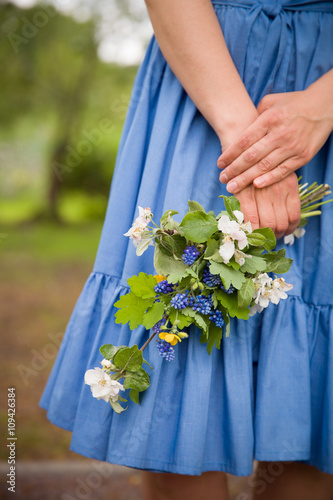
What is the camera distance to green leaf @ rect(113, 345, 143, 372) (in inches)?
36.7

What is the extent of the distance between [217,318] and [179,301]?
0.10 meters

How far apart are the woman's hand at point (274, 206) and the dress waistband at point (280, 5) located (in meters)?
0.44

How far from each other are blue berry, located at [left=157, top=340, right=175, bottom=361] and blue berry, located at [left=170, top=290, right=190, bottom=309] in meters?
0.08

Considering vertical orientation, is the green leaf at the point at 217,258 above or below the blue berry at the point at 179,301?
above

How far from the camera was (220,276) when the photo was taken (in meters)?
0.89

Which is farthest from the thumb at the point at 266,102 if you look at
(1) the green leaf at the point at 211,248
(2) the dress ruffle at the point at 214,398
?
(2) the dress ruffle at the point at 214,398

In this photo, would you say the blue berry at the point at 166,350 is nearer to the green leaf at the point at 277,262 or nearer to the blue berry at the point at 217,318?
the blue berry at the point at 217,318

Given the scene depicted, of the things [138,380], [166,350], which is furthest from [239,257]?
[138,380]

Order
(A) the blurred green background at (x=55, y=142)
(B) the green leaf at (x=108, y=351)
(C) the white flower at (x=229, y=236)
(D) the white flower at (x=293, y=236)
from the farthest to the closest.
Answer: (A) the blurred green background at (x=55, y=142)
(D) the white flower at (x=293, y=236)
(B) the green leaf at (x=108, y=351)
(C) the white flower at (x=229, y=236)

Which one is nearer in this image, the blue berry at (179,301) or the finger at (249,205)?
the blue berry at (179,301)

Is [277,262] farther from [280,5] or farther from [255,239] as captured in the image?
[280,5]

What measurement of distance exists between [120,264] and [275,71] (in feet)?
2.07

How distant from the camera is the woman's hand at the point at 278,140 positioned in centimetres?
99

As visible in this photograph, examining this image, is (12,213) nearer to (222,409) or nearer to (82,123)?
(82,123)
